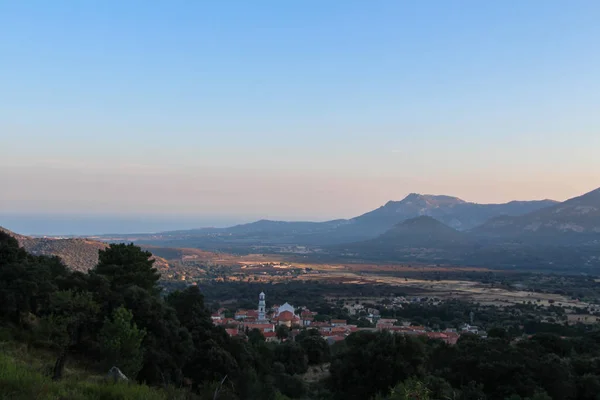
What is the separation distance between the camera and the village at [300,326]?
34.1 metres

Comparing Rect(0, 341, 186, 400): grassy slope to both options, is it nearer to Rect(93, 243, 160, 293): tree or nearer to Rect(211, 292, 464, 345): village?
Rect(93, 243, 160, 293): tree

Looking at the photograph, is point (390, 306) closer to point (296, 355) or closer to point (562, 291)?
point (562, 291)

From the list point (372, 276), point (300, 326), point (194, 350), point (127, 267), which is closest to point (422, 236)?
point (372, 276)

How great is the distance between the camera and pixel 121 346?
12930mm

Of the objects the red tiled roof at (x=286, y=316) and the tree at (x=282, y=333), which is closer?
the tree at (x=282, y=333)

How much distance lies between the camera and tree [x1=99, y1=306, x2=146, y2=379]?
40.6 feet

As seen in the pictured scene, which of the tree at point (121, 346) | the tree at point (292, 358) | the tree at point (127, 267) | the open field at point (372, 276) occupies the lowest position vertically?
the open field at point (372, 276)

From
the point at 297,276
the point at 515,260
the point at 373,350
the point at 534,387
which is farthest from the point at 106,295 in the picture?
the point at 515,260

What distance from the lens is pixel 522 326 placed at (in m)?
40.8

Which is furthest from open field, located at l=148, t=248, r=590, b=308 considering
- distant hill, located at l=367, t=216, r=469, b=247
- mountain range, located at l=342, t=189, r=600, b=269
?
distant hill, located at l=367, t=216, r=469, b=247

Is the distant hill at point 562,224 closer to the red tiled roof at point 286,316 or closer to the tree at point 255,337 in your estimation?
the red tiled roof at point 286,316

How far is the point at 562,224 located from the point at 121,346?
15900cm

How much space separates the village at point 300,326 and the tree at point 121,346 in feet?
57.1

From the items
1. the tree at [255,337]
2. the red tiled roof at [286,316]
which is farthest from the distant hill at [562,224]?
the tree at [255,337]
